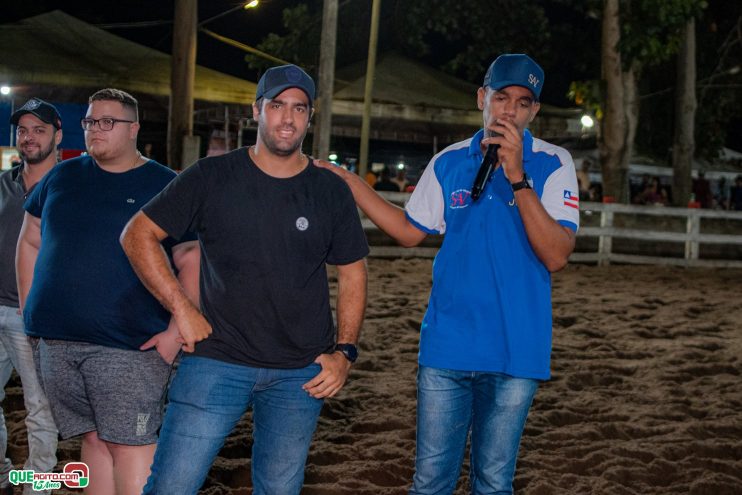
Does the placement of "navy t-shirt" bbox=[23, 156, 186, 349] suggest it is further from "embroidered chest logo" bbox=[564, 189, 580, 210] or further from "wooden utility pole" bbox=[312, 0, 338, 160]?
"wooden utility pole" bbox=[312, 0, 338, 160]

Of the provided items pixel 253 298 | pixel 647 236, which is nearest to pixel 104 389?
pixel 253 298

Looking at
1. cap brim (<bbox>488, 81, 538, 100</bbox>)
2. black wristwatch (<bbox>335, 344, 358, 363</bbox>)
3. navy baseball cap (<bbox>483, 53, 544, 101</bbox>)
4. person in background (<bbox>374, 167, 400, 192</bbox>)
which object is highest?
person in background (<bbox>374, 167, 400, 192</bbox>)

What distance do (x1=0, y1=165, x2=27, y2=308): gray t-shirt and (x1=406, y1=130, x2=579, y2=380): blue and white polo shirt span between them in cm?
243

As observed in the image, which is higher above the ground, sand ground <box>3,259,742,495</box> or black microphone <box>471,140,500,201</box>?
black microphone <box>471,140,500,201</box>

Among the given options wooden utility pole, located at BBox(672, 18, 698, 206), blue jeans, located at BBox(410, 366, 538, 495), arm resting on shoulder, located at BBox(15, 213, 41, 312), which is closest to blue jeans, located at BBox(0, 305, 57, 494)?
arm resting on shoulder, located at BBox(15, 213, 41, 312)

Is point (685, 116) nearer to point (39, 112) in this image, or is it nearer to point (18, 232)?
point (39, 112)

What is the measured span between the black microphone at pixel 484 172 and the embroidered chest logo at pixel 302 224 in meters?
0.60

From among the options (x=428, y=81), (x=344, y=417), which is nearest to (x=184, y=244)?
(x=344, y=417)

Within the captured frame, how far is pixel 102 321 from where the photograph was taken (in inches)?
143

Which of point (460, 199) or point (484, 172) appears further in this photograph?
point (460, 199)

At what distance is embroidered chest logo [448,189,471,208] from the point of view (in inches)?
132

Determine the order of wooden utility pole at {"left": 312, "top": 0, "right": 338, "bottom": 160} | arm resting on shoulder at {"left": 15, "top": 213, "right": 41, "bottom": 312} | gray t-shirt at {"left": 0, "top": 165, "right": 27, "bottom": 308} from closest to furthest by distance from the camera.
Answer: arm resting on shoulder at {"left": 15, "top": 213, "right": 41, "bottom": 312}
gray t-shirt at {"left": 0, "top": 165, "right": 27, "bottom": 308}
wooden utility pole at {"left": 312, "top": 0, "right": 338, "bottom": 160}

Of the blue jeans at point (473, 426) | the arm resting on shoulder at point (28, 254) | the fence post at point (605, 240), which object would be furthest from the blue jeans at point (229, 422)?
the fence post at point (605, 240)

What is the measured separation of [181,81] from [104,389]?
1191 centimetres
